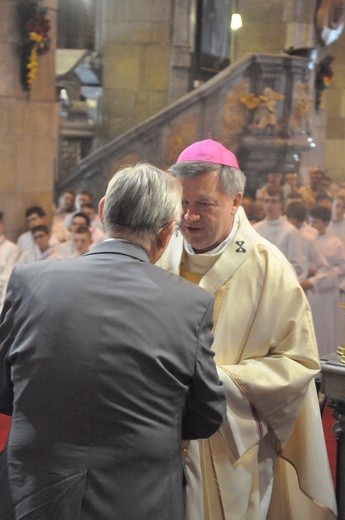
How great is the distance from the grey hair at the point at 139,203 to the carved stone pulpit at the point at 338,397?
1345 millimetres

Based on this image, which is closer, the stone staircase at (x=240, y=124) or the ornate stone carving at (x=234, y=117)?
the stone staircase at (x=240, y=124)

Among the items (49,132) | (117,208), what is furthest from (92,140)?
(117,208)

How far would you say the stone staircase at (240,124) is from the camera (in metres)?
7.21

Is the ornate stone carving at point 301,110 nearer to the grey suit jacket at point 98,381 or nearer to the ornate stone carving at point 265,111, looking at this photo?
the ornate stone carving at point 265,111

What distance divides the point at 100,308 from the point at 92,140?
20.5 ft

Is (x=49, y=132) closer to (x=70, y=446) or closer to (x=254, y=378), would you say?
(x=254, y=378)

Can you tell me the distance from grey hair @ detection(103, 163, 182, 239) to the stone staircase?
532 centimetres

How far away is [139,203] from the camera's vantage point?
6.36 ft

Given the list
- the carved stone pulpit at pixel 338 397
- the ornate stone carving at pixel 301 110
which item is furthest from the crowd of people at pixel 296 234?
the carved stone pulpit at pixel 338 397

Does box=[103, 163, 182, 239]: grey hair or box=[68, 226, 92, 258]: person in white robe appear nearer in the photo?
box=[103, 163, 182, 239]: grey hair

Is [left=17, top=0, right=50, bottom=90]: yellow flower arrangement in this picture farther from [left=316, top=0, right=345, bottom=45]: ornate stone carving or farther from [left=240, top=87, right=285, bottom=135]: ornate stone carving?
[left=316, top=0, right=345, bottom=45]: ornate stone carving

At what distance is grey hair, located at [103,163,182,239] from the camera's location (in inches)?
76.5

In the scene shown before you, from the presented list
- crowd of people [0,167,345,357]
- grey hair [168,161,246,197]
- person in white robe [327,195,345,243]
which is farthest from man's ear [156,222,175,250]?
person in white robe [327,195,345,243]

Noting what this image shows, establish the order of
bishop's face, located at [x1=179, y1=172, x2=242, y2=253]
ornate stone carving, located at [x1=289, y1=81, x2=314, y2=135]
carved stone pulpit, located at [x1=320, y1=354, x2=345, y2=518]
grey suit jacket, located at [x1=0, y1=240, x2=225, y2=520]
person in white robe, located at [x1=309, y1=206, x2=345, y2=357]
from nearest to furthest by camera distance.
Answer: grey suit jacket, located at [x1=0, y1=240, x2=225, y2=520] → bishop's face, located at [x1=179, y1=172, x2=242, y2=253] → carved stone pulpit, located at [x1=320, y1=354, x2=345, y2=518] → person in white robe, located at [x1=309, y1=206, x2=345, y2=357] → ornate stone carving, located at [x1=289, y1=81, x2=314, y2=135]
